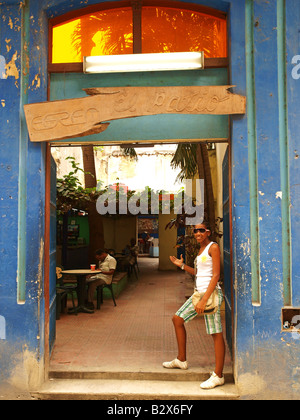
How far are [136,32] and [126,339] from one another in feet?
15.3

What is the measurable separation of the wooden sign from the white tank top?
1.64 m

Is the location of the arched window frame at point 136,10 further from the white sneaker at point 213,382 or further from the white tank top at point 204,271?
the white sneaker at point 213,382

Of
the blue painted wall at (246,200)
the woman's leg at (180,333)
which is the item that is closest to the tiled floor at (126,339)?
the woman's leg at (180,333)

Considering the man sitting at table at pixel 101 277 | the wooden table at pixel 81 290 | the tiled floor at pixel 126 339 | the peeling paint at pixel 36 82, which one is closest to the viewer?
A: the peeling paint at pixel 36 82

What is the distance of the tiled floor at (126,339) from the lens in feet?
16.3

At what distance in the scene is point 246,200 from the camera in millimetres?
4355

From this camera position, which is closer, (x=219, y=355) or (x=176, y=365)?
(x=219, y=355)

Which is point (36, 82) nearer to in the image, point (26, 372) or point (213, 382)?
point (26, 372)

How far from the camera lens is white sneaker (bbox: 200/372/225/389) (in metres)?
4.20

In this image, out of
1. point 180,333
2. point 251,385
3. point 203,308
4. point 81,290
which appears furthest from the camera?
point 81,290

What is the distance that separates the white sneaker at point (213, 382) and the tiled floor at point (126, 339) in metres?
0.46

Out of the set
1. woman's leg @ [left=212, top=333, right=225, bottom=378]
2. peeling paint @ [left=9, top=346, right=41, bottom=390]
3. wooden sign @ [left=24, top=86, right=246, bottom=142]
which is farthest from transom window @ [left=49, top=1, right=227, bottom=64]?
peeling paint @ [left=9, top=346, right=41, bottom=390]

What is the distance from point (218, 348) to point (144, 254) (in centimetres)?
2429

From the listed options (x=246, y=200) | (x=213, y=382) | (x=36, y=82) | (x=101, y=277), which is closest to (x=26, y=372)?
(x=213, y=382)
